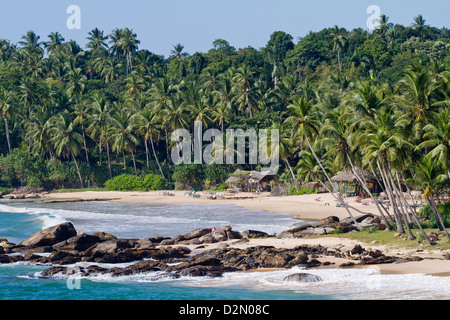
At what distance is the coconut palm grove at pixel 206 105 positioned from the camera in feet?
91.9

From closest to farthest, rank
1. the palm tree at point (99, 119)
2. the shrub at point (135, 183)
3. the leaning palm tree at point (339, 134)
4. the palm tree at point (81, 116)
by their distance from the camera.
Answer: the leaning palm tree at point (339, 134) < the shrub at point (135, 183) < the palm tree at point (99, 119) < the palm tree at point (81, 116)

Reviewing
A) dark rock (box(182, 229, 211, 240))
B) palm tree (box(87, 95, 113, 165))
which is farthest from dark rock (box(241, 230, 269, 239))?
palm tree (box(87, 95, 113, 165))

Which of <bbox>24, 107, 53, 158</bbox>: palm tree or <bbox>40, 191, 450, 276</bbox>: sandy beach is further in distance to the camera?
<bbox>24, 107, 53, 158</bbox>: palm tree

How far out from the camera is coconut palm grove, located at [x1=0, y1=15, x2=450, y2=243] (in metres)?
28.0

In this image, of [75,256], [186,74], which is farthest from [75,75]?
[75,256]

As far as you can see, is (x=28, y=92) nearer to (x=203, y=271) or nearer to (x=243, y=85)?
(x=243, y=85)

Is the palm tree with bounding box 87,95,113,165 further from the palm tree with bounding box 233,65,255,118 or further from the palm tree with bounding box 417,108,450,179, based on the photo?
the palm tree with bounding box 417,108,450,179

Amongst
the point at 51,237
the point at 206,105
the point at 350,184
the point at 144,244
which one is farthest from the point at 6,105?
the point at 144,244

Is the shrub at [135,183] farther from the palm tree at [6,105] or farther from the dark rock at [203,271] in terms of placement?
the dark rock at [203,271]

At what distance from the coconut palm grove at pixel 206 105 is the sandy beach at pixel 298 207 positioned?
2304mm

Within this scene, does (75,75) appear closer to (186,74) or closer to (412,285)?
(186,74)

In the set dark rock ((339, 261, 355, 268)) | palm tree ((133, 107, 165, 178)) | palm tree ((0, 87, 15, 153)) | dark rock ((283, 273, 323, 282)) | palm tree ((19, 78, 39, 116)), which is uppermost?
palm tree ((19, 78, 39, 116))

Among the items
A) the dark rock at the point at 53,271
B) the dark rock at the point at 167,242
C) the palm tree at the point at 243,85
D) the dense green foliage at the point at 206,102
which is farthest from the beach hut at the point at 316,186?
the dark rock at the point at 53,271

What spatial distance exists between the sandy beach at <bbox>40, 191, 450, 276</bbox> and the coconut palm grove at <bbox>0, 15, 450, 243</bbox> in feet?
7.56
